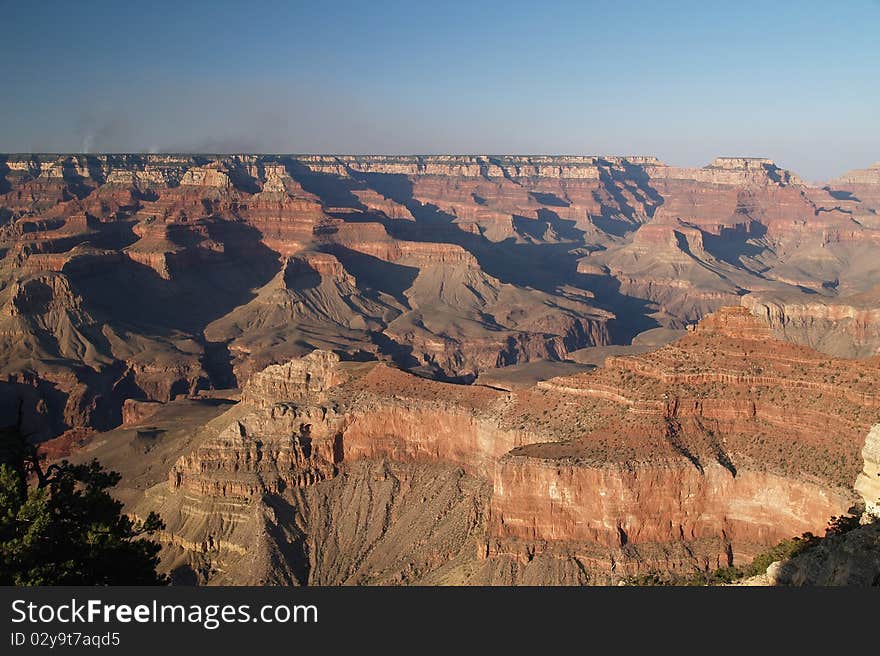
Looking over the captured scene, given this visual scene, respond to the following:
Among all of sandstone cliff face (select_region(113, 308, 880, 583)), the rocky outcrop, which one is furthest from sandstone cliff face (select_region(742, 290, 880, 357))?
the rocky outcrop

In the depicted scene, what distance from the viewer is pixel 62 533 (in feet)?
110

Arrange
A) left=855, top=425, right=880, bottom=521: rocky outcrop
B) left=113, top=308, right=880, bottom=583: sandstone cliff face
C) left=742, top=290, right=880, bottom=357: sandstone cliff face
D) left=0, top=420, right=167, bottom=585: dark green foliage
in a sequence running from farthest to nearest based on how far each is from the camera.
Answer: left=742, top=290, right=880, bottom=357: sandstone cliff face
left=113, top=308, right=880, bottom=583: sandstone cliff face
left=855, top=425, right=880, bottom=521: rocky outcrop
left=0, top=420, right=167, bottom=585: dark green foliage

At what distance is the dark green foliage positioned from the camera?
3094 centimetres

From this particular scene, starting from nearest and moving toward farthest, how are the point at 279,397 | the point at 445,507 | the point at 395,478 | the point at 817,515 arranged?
the point at 817,515, the point at 445,507, the point at 395,478, the point at 279,397

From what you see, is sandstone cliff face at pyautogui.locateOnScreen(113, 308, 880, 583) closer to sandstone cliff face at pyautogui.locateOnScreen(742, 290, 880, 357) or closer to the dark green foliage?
the dark green foliage

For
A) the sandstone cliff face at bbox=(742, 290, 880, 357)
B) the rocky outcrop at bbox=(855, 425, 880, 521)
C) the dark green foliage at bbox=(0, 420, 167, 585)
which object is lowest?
the sandstone cliff face at bbox=(742, 290, 880, 357)

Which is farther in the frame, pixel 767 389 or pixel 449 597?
pixel 767 389

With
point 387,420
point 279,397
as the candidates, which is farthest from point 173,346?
point 387,420

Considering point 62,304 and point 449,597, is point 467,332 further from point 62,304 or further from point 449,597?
point 449,597

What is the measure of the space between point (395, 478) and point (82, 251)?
14121 cm

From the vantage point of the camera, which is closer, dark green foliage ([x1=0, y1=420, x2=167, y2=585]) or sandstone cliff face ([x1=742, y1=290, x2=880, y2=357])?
dark green foliage ([x1=0, y1=420, x2=167, y2=585])

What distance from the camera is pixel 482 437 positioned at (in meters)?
62.7

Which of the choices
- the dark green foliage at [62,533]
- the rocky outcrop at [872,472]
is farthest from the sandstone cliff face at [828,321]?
the dark green foliage at [62,533]

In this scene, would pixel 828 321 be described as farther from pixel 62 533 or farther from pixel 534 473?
pixel 62 533
